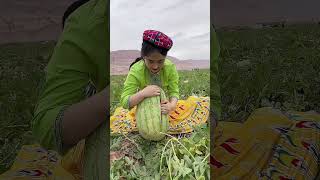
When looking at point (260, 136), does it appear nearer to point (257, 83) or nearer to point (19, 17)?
point (257, 83)

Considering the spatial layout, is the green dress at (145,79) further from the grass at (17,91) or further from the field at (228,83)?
the grass at (17,91)

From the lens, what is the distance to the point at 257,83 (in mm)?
1784

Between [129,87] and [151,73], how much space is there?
8cm

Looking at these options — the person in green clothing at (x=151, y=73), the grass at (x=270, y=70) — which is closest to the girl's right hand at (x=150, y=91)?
the person in green clothing at (x=151, y=73)

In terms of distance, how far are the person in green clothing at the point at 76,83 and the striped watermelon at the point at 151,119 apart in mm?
242

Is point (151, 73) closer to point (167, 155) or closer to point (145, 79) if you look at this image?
point (145, 79)

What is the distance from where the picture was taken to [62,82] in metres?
1.04

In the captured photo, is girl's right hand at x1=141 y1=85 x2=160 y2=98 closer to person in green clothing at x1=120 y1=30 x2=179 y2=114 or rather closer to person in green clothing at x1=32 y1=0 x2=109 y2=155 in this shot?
person in green clothing at x1=120 y1=30 x2=179 y2=114

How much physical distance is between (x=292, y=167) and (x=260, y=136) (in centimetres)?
19

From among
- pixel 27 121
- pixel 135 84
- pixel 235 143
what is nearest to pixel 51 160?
pixel 27 121

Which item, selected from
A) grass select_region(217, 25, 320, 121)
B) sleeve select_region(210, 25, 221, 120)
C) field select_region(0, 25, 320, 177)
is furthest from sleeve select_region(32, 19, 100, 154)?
grass select_region(217, 25, 320, 121)

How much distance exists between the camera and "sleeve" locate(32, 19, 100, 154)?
996mm

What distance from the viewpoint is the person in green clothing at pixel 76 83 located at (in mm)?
991

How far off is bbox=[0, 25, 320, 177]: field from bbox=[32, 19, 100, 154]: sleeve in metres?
0.11
